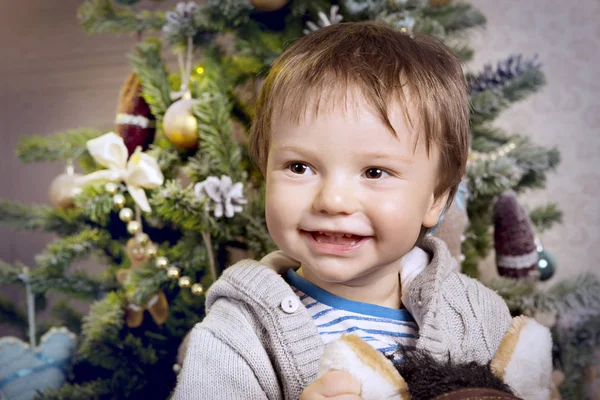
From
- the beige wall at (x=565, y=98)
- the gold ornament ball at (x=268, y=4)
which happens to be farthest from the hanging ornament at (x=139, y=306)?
the beige wall at (x=565, y=98)

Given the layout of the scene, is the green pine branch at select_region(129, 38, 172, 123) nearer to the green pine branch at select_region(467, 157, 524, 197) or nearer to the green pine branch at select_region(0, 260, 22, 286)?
the green pine branch at select_region(0, 260, 22, 286)

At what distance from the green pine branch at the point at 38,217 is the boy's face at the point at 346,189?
31.2 inches

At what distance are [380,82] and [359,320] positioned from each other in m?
0.29

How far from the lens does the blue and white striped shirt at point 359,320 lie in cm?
71

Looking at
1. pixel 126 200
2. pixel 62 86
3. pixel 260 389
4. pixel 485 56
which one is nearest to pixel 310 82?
pixel 260 389

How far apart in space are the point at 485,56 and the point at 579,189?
0.55 meters

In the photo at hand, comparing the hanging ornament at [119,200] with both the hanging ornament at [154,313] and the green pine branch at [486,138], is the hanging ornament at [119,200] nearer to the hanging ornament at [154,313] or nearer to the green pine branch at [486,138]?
the hanging ornament at [154,313]

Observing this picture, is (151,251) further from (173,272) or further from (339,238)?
(339,238)

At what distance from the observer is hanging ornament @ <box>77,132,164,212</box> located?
109 centimetres

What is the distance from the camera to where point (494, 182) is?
47.7 inches

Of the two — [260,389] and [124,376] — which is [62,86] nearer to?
[124,376]

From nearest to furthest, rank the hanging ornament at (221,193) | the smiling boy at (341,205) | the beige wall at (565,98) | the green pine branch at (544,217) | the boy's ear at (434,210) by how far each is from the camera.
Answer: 1. the smiling boy at (341,205)
2. the boy's ear at (434,210)
3. the hanging ornament at (221,193)
4. the green pine branch at (544,217)
5. the beige wall at (565,98)

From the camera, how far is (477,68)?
6.32 ft

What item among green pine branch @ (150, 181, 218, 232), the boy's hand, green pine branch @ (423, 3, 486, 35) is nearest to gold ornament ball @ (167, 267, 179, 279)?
green pine branch @ (150, 181, 218, 232)
